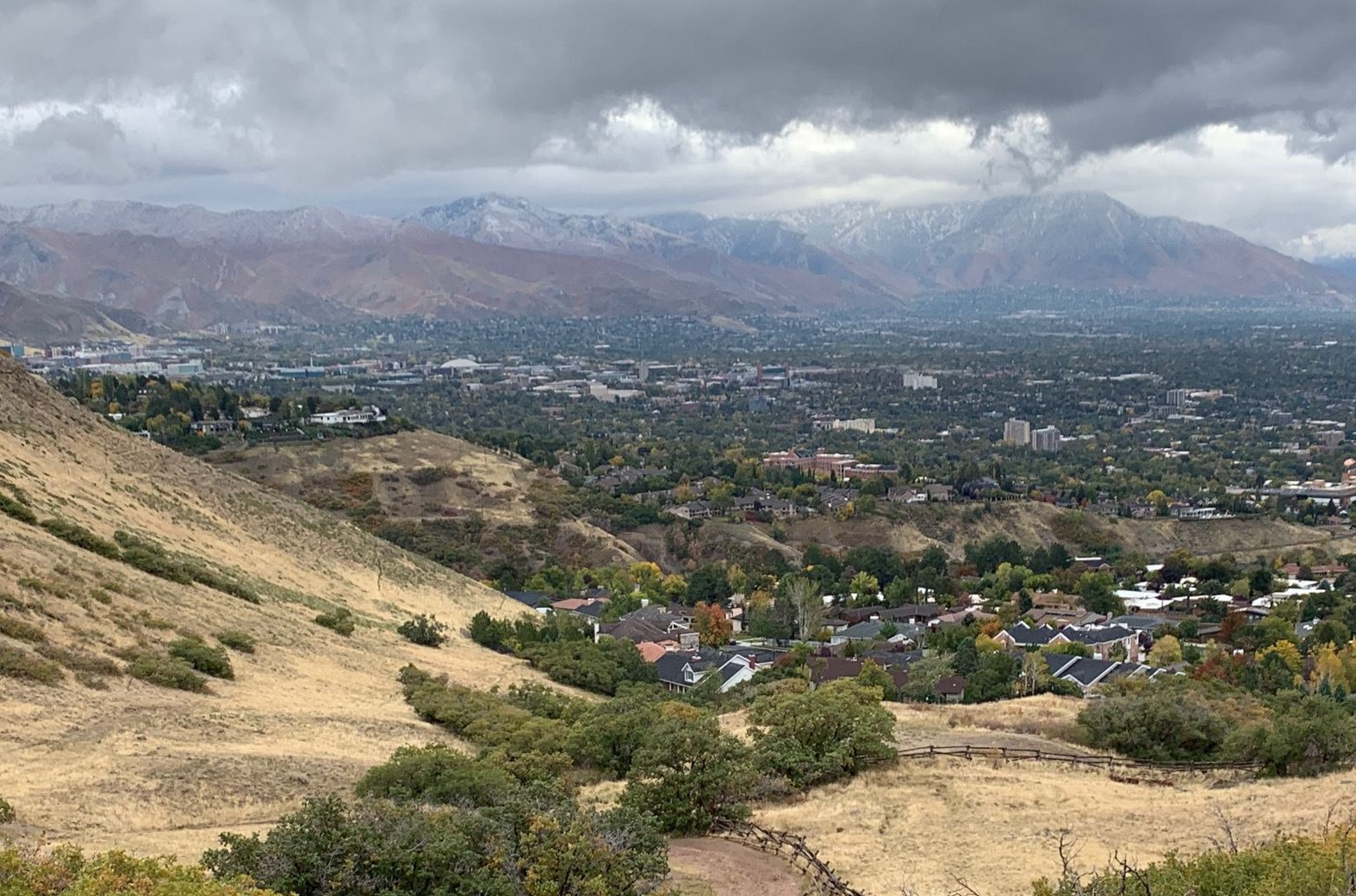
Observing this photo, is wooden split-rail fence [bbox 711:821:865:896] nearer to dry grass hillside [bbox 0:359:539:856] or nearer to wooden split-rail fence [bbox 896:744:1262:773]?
wooden split-rail fence [bbox 896:744:1262:773]

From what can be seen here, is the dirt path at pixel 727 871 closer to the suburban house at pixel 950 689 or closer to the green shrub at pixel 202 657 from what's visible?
the green shrub at pixel 202 657

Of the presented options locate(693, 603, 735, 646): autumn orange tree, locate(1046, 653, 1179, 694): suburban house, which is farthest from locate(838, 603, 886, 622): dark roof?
locate(1046, 653, 1179, 694): suburban house

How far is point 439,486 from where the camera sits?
88.6 metres

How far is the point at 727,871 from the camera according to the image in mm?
22000

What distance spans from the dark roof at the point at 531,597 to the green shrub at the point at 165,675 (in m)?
32.3

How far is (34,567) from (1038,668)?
29.6 metres

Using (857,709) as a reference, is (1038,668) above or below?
below

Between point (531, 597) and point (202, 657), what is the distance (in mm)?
34905

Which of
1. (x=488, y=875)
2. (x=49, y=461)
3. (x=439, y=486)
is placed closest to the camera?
(x=488, y=875)

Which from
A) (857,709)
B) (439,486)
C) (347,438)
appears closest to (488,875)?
(857,709)

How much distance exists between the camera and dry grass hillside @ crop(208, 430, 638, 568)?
8150 centimetres

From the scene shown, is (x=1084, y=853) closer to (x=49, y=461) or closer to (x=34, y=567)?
(x=34, y=567)

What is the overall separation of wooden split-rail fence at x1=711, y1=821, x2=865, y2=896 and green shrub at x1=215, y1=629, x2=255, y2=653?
15.8m

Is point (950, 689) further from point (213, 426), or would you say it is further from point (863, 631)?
point (213, 426)
